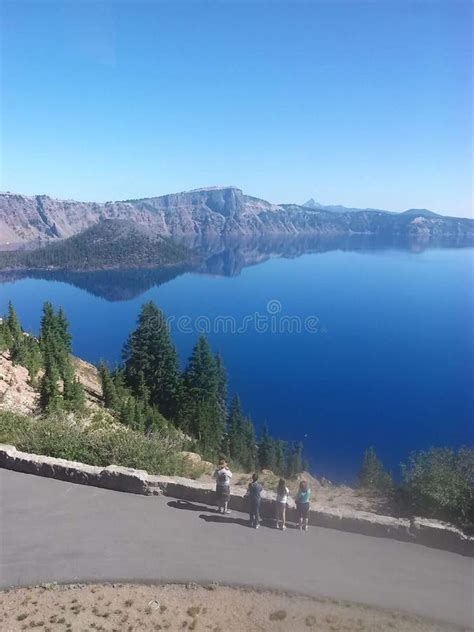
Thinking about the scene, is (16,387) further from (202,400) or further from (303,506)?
(303,506)

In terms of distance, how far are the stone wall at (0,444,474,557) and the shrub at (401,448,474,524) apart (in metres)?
0.56

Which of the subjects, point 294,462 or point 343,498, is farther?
point 294,462

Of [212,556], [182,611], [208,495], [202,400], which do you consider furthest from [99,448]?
[202,400]

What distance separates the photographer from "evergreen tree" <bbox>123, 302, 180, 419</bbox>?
43219mm

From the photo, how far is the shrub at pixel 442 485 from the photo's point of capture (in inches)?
389

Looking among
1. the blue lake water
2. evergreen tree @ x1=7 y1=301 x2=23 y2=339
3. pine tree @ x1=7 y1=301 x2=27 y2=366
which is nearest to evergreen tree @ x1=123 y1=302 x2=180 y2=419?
evergreen tree @ x1=7 y1=301 x2=23 y2=339

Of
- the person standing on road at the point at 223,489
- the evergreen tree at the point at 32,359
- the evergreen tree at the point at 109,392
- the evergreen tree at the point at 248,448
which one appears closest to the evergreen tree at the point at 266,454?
the evergreen tree at the point at 248,448

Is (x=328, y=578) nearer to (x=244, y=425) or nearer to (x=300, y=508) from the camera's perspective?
(x=300, y=508)

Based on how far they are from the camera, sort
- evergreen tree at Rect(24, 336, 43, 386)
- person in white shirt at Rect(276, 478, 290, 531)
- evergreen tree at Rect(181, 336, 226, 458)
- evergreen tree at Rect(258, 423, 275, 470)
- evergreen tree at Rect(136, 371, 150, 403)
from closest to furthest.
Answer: person in white shirt at Rect(276, 478, 290, 531) < evergreen tree at Rect(24, 336, 43, 386) < evergreen tree at Rect(181, 336, 226, 458) < evergreen tree at Rect(136, 371, 150, 403) < evergreen tree at Rect(258, 423, 275, 470)

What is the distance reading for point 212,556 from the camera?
29.8ft

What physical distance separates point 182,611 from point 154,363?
3637cm

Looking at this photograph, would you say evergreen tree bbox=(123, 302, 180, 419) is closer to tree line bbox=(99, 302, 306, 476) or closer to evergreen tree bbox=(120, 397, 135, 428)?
tree line bbox=(99, 302, 306, 476)

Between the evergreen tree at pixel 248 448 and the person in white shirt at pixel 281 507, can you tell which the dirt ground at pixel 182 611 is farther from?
the evergreen tree at pixel 248 448

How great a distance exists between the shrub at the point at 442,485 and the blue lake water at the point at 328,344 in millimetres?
44391
